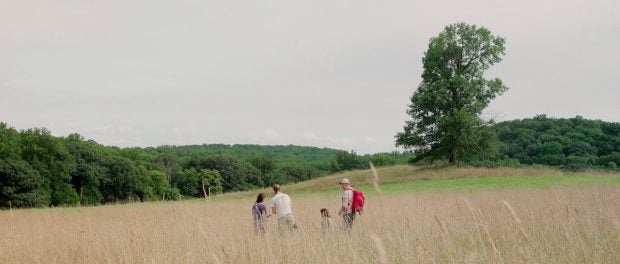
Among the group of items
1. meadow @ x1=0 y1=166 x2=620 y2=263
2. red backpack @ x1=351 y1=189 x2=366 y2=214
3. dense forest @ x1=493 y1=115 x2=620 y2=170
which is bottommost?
meadow @ x1=0 y1=166 x2=620 y2=263

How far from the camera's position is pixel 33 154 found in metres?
53.9

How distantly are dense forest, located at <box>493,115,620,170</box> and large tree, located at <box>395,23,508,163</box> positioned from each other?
527 inches

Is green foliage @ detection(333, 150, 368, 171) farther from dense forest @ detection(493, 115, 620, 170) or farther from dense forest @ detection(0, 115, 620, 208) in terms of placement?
dense forest @ detection(493, 115, 620, 170)

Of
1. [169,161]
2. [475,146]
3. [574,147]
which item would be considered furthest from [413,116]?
[169,161]

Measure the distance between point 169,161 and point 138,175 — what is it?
3015 centimetres

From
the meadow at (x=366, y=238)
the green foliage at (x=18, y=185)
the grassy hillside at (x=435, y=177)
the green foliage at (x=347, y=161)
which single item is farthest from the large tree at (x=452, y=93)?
the green foliage at (x=347, y=161)

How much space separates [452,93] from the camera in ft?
130

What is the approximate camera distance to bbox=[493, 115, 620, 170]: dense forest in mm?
54125

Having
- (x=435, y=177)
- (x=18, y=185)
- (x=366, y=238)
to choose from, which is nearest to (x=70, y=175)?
(x=18, y=185)

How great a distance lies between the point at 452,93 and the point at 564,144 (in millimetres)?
23850

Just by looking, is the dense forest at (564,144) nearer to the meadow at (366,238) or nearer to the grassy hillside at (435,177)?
the grassy hillside at (435,177)

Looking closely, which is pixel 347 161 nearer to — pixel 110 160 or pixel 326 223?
pixel 110 160

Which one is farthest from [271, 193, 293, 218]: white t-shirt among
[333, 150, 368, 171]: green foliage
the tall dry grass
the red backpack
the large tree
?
[333, 150, 368, 171]: green foliage

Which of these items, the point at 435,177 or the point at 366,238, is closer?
the point at 366,238
